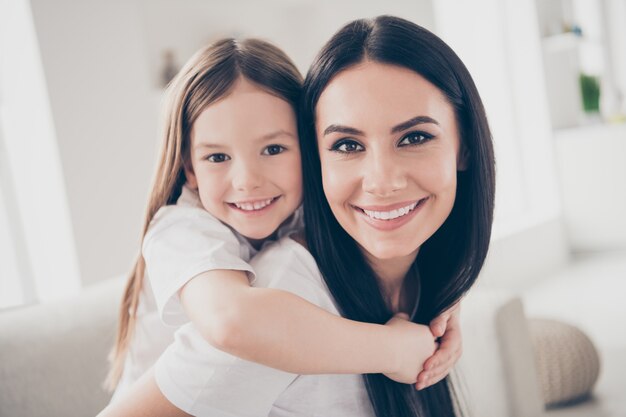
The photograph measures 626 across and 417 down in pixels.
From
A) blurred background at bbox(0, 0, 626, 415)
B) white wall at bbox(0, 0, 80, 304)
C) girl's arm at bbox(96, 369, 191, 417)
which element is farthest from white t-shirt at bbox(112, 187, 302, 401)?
white wall at bbox(0, 0, 80, 304)

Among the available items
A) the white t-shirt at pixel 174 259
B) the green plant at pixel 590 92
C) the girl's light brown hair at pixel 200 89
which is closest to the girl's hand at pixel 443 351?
the white t-shirt at pixel 174 259

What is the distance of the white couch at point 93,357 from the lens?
52.1 inches

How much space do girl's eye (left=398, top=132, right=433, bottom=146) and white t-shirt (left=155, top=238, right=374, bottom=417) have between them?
24 cm

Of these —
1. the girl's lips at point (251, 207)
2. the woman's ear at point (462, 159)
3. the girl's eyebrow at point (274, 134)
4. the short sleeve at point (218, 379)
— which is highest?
the girl's eyebrow at point (274, 134)

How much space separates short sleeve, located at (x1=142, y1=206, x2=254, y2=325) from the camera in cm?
93

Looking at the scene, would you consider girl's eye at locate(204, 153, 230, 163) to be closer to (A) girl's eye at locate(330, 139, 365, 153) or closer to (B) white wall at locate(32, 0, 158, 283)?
(A) girl's eye at locate(330, 139, 365, 153)


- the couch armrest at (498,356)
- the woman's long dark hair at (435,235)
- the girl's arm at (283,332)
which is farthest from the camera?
the couch armrest at (498,356)

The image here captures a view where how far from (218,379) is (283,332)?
0.44 ft

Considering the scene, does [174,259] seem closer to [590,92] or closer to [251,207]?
[251,207]

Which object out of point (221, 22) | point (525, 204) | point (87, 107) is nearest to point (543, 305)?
point (525, 204)

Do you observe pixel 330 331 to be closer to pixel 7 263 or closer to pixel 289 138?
pixel 289 138

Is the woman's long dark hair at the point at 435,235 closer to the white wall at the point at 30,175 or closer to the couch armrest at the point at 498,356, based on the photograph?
the couch armrest at the point at 498,356

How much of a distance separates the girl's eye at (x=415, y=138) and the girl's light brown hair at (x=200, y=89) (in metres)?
0.27

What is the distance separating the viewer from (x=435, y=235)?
1.13 meters
